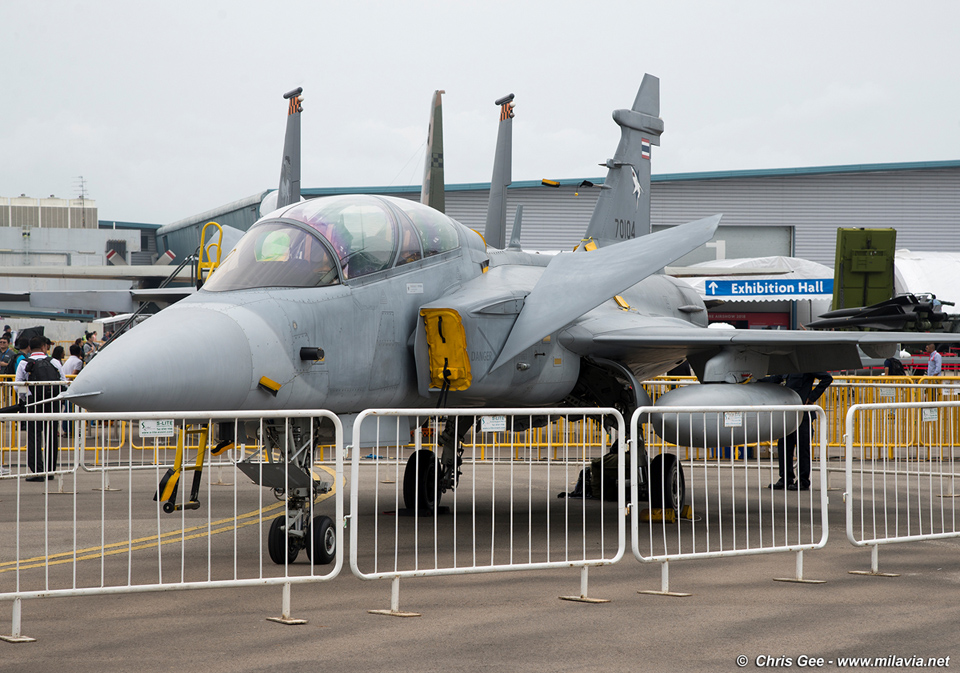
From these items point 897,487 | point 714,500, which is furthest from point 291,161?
point 897,487

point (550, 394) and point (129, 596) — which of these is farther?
point (550, 394)

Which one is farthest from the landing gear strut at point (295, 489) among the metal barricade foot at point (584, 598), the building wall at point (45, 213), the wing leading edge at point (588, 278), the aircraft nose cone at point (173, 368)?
the building wall at point (45, 213)

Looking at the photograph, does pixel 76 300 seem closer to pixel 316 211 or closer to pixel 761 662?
pixel 316 211

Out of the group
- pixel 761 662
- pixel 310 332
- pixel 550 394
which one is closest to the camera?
pixel 761 662

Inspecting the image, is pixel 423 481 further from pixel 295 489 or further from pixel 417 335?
pixel 295 489

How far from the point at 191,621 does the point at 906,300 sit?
10.3 meters

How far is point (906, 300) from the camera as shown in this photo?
12.7m

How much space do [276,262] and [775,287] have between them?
25886 millimetres

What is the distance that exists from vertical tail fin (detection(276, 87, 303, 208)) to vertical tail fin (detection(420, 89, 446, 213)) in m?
5.49

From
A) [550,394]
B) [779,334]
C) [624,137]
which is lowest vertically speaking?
[550,394]

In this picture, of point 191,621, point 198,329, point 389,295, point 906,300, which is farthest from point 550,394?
point 906,300

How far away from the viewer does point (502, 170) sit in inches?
685

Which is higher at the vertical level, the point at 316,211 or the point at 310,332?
the point at 316,211

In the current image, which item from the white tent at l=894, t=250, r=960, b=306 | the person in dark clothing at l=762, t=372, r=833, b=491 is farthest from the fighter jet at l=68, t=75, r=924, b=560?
the white tent at l=894, t=250, r=960, b=306
